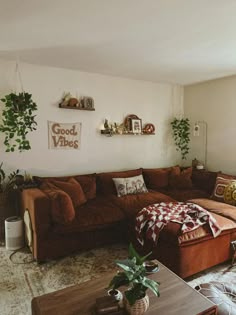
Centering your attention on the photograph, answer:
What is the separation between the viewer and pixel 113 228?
3.04 m

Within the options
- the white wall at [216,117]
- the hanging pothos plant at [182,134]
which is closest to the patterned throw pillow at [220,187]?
the white wall at [216,117]

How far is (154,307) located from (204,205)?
1.97 meters

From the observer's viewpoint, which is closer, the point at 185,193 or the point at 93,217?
the point at 93,217

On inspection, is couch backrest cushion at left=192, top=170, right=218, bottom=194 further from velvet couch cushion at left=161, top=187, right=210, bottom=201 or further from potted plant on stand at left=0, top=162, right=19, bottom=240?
potted plant on stand at left=0, top=162, right=19, bottom=240

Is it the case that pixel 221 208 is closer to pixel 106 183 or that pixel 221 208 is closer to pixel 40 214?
pixel 106 183

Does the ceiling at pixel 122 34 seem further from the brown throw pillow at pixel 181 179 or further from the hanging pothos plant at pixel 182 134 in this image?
the brown throw pillow at pixel 181 179

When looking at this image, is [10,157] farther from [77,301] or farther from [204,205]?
[204,205]

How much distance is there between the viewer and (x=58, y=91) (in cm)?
356

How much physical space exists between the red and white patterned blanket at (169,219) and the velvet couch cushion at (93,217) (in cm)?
42

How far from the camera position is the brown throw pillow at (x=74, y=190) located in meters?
3.04

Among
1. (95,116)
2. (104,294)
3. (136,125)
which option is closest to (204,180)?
(136,125)

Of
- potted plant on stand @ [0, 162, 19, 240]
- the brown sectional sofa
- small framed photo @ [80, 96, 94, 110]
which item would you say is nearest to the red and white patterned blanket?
the brown sectional sofa

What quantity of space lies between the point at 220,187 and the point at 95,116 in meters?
2.18

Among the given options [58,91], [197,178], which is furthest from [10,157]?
[197,178]
